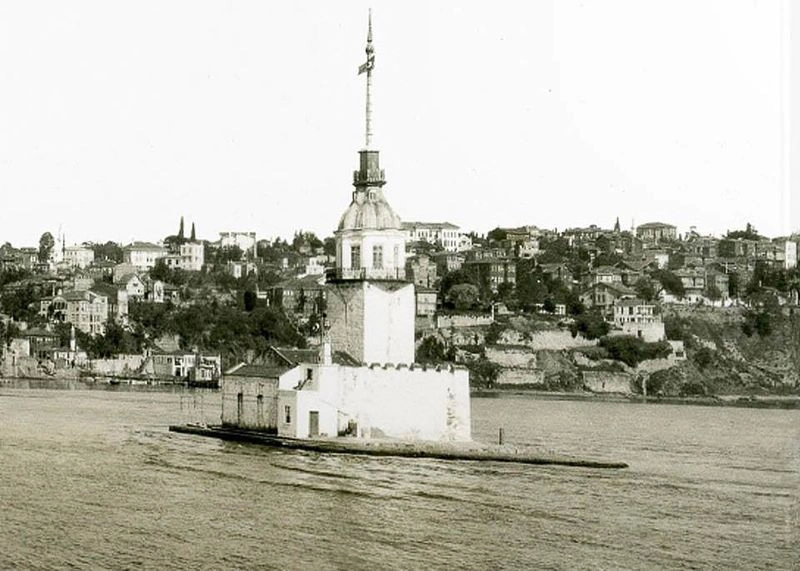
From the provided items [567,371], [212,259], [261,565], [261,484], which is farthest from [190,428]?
[212,259]

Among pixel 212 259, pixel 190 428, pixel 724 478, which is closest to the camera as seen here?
pixel 724 478

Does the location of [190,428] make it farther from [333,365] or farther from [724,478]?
[724,478]

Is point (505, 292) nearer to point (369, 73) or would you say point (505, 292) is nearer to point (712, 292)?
point (712, 292)

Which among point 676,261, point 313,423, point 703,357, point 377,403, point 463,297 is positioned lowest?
point 313,423

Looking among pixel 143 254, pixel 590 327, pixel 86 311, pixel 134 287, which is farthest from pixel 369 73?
pixel 143 254

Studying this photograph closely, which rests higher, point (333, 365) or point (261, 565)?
point (333, 365)

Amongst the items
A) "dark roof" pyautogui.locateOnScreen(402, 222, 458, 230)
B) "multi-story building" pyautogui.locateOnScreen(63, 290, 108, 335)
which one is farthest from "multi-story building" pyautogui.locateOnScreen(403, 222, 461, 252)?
"multi-story building" pyautogui.locateOnScreen(63, 290, 108, 335)

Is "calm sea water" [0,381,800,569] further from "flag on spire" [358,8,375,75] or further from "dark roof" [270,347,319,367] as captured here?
"flag on spire" [358,8,375,75]
